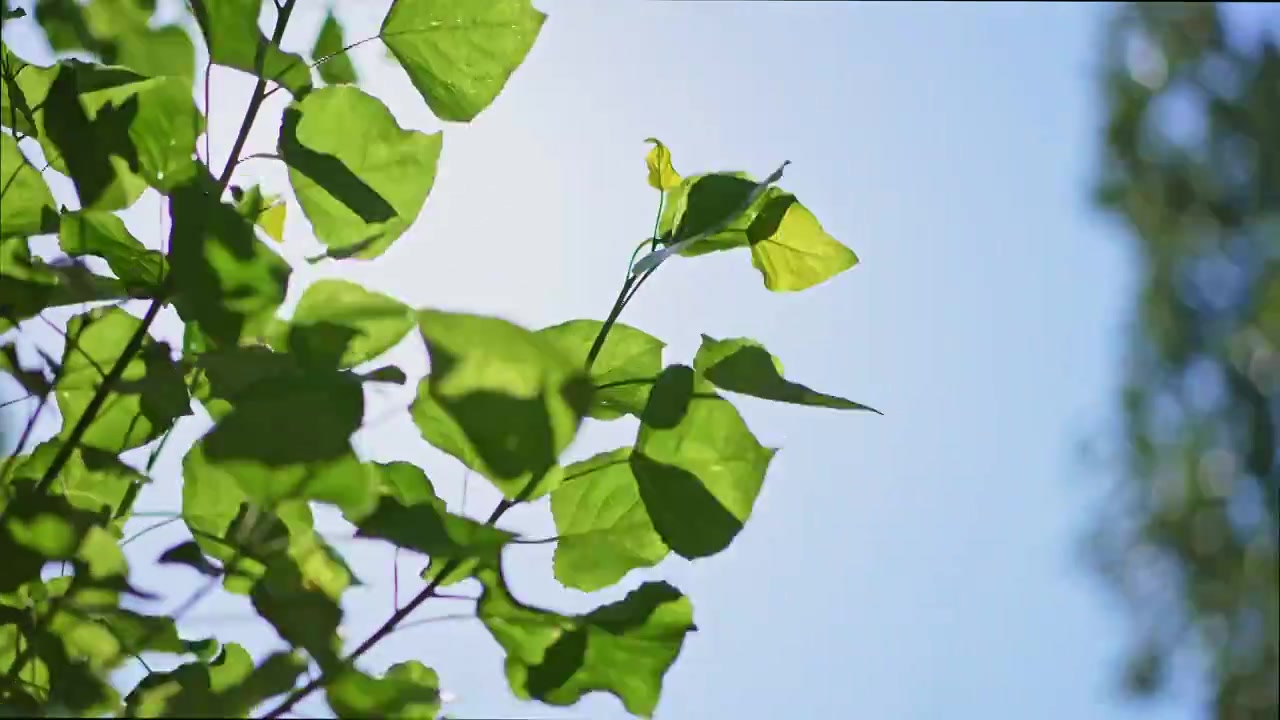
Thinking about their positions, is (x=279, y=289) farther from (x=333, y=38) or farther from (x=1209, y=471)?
(x=1209, y=471)

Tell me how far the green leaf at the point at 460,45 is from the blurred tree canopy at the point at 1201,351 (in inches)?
98.4

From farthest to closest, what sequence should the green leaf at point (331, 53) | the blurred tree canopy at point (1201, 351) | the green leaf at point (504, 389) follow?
the blurred tree canopy at point (1201, 351)
the green leaf at point (331, 53)
the green leaf at point (504, 389)

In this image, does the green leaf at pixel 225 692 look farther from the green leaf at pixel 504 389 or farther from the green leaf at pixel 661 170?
the green leaf at pixel 661 170

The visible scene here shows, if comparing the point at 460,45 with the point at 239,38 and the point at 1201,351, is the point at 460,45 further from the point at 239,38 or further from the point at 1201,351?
the point at 1201,351

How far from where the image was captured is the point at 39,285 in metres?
0.20

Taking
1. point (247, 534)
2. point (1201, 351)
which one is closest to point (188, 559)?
point (247, 534)

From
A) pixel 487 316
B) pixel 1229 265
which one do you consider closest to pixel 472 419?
pixel 487 316

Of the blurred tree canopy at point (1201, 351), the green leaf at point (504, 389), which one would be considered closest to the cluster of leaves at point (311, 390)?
the green leaf at point (504, 389)

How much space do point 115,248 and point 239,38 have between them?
50mm

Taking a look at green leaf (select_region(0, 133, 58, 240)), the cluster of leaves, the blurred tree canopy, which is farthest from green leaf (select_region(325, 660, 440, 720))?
the blurred tree canopy

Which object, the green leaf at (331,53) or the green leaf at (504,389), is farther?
the green leaf at (331,53)

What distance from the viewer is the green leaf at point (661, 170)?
0.27 m

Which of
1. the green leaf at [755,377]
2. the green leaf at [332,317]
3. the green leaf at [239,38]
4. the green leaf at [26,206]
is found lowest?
the green leaf at [755,377]

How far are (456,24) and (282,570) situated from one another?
126mm
